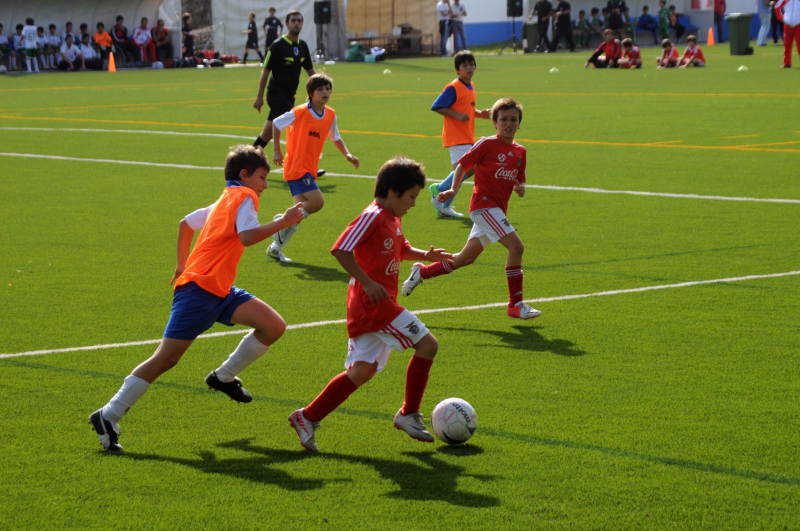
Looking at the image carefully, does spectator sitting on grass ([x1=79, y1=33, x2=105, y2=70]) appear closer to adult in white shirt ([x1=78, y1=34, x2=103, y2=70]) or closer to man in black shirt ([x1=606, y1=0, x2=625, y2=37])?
adult in white shirt ([x1=78, y1=34, x2=103, y2=70])

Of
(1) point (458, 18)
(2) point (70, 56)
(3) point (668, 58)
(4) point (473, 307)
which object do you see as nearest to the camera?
(4) point (473, 307)

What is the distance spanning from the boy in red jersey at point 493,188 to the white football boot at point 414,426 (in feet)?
9.30

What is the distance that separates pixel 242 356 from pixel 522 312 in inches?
104

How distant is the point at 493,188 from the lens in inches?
318

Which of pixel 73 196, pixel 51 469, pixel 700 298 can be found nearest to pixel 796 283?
pixel 700 298

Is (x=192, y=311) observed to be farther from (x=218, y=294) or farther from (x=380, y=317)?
(x=380, y=317)

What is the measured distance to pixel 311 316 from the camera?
7605mm

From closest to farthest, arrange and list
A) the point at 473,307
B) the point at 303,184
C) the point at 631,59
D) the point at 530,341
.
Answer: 1. the point at 530,341
2. the point at 473,307
3. the point at 303,184
4. the point at 631,59

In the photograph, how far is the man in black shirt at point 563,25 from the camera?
51.8 meters

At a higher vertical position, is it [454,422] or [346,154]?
[346,154]

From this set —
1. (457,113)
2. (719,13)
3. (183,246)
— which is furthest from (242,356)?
(719,13)

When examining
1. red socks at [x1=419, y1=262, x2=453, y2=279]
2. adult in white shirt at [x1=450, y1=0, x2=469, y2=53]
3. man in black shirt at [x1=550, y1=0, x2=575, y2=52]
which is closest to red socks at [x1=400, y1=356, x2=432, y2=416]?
red socks at [x1=419, y1=262, x2=453, y2=279]

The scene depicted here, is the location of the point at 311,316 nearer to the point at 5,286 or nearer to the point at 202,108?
the point at 5,286

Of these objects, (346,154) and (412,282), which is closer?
(412,282)
